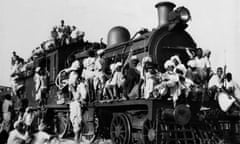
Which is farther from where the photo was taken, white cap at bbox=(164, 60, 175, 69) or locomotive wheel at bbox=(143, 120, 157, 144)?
white cap at bbox=(164, 60, 175, 69)

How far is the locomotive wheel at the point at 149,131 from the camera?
7559 millimetres

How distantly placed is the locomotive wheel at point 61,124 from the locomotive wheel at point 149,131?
176 inches

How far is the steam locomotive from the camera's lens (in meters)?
7.57

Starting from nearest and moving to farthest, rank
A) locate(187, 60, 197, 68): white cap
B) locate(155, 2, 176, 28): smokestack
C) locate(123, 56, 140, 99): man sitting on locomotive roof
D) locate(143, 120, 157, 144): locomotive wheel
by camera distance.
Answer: locate(143, 120, 157, 144): locomotive wheel → locate(123, 56, 140, 99): man sitting on locomotive roof → locate(187, 60, 197, 68): white cap → locate(155, 2, 176, 28): smokestack

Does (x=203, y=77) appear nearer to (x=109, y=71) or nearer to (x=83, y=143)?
(x=109, y=71)

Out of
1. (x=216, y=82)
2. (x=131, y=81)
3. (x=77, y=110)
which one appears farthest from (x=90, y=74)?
(x=216, y=82)

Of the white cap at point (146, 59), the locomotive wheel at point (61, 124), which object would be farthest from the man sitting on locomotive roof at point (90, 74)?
the white cap at point (146, 59)

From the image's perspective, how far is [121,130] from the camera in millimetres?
8609

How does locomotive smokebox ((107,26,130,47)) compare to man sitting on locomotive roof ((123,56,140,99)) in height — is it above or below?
above

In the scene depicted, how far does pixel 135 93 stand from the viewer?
8.52 meters

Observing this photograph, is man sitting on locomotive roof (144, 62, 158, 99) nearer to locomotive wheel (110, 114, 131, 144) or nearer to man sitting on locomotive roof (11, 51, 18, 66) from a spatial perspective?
locomotive wheel (110, 114, 131, 144)

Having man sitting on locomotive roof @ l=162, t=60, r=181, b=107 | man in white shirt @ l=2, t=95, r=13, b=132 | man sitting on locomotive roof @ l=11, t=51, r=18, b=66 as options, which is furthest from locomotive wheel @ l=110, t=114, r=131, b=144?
man sitting on locomotive roof @ l=11, t=51, r=18, b=66

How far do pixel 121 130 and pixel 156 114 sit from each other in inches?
55.1

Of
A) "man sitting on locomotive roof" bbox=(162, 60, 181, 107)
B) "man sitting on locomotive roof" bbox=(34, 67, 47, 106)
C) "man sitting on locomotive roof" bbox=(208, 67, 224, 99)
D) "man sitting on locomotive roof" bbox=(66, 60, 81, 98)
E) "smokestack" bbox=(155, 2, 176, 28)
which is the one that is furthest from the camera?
"man sitting on locomotive roof" bbox=(34, 67, 47, 106)
